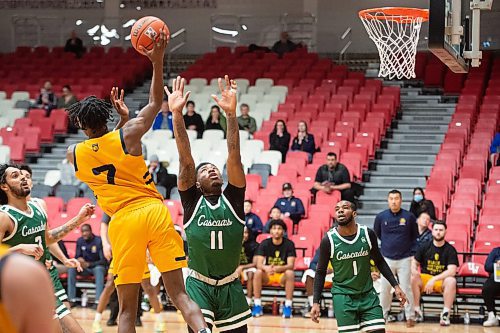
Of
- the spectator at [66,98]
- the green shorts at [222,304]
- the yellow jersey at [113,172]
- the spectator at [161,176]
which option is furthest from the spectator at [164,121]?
the green shorts at [222,304]

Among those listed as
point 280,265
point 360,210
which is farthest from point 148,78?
point 280,265

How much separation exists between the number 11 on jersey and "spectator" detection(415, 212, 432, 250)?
6.77 metres

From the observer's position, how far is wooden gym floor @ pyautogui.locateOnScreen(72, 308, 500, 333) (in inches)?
448

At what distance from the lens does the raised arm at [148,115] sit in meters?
6.13

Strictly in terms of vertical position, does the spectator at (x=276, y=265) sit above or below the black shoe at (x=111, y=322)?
above

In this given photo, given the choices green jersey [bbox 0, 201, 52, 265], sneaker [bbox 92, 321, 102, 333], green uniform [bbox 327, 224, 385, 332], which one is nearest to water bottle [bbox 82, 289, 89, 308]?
sneaker [bbox 92, 321, 102, 333]

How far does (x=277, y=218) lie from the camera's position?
13.1m

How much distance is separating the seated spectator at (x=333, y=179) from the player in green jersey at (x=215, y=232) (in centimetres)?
790

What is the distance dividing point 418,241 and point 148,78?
11.0 meters

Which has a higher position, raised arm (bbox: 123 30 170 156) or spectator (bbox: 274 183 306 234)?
raised arm (bbox: 123 30 170 156)

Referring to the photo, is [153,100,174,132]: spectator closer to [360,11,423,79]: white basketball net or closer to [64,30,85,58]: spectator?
[64,30,85,58]: spectator

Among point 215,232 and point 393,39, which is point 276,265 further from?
point 215,232

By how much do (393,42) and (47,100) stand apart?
8742 millimetres

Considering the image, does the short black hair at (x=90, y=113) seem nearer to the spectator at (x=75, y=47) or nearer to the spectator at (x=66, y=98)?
the spectator at (x=66, y=98)
